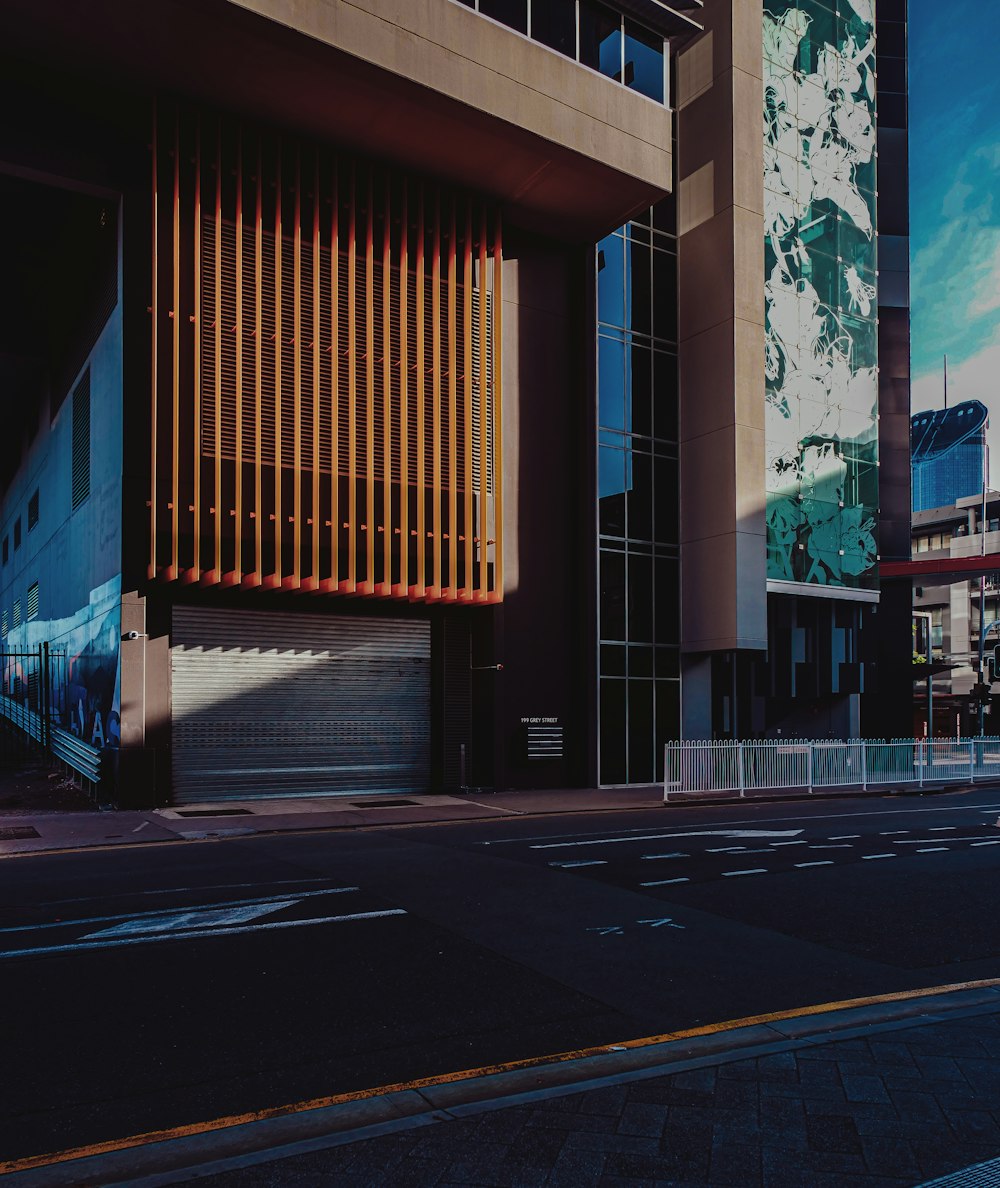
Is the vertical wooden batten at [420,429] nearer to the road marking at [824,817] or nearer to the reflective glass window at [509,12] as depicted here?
the reflective glass window at [509,12]

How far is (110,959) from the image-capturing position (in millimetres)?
8086

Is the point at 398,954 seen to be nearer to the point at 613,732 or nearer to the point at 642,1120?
the point at 642,1120

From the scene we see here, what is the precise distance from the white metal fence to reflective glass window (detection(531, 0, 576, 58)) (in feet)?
56.2

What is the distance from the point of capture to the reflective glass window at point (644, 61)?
83.4 ft

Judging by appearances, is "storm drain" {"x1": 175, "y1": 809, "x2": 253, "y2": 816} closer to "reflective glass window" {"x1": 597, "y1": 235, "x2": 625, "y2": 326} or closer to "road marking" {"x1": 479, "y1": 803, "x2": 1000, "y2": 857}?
"road marking" {"x1": 479, "y1": 803, "x2": 1000, "y2": 857}

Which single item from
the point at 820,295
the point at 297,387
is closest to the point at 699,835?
the point at 297,387

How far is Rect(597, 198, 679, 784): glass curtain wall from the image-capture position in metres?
26.8

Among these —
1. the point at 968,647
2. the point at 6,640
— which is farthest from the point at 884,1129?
the point at 968,647

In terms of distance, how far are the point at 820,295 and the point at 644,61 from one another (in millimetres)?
9968

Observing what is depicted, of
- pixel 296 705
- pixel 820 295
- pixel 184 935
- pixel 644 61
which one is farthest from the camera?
pixel 820 295

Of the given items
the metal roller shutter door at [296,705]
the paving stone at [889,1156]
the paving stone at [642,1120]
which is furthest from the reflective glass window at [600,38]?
the paving stone at [889,1156]

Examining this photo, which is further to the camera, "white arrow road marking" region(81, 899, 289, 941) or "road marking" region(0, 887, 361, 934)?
"road marking" region(0, 887, 361, 934)

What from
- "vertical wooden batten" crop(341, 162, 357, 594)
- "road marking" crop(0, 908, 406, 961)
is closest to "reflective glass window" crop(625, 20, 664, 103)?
"vertical wooden batten" crop(341, 162, 357, 594)

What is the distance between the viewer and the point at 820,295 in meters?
31.8
